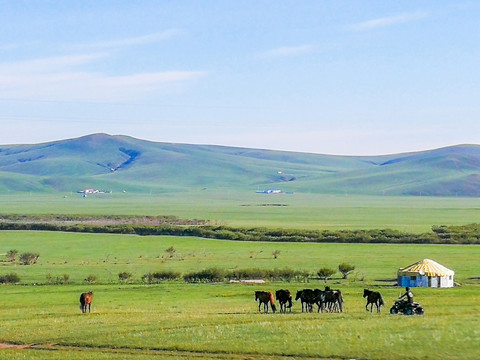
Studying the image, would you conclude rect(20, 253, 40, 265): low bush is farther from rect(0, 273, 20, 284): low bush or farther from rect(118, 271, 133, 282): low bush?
rect(118, 271, 133, 282): low bush

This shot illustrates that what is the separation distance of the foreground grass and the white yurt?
10.4 meters

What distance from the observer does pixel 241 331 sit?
30.7 metres

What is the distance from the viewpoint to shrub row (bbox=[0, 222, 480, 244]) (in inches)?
4027

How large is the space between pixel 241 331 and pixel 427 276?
25443 millimetres

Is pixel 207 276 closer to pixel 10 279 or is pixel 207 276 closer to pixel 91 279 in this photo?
pixel 91 279

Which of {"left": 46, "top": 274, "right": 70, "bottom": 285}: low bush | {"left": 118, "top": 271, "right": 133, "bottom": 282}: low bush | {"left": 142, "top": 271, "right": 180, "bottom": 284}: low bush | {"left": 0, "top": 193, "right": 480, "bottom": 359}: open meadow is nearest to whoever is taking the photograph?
{"left": 0, "top": 193, "right": 480, "bottom": 359}: open meadow

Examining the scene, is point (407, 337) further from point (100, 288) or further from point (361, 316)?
point (100, 288)

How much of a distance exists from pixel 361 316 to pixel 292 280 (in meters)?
25.9

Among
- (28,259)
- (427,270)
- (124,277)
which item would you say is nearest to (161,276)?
(124,277)

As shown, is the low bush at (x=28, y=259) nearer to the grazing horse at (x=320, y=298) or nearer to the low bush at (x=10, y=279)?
the low bush at (x=10, y=279)

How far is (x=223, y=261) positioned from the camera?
7712 centimetres

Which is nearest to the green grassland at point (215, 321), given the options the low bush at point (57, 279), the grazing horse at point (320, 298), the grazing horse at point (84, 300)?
the grazing horse at point (84, 300)

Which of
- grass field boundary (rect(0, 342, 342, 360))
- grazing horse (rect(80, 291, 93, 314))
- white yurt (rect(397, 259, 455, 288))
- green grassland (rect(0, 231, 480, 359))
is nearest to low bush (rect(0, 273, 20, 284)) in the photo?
green grassland (rect(0, 231, 480, 359))

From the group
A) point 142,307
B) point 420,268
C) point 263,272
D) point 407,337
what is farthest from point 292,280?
point 407,337
